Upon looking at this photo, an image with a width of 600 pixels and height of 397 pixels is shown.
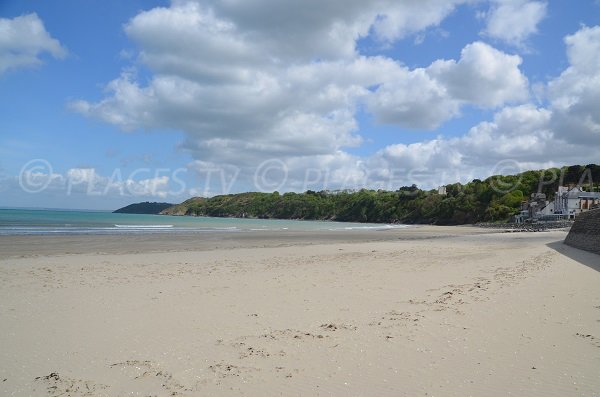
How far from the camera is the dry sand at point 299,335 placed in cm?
449

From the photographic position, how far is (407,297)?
29.2 feet

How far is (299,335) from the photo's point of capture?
618 cm

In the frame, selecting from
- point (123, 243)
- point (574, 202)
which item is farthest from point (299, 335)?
point (574, 202)

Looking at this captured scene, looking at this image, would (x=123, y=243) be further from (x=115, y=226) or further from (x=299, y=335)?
(x=115, y=226)

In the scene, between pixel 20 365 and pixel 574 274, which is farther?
pixel 574 274

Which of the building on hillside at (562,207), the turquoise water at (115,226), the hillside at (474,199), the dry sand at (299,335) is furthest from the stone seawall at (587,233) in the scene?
the hillside at (474,199)

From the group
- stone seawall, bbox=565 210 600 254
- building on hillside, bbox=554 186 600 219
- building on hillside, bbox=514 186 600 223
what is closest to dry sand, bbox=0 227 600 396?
stone seawall, bbox=565 210 600 254

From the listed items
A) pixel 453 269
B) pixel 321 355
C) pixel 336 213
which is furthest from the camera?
pixel 336 213

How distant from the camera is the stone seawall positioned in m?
20.6

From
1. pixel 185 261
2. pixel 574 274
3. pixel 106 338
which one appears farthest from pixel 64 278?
pixel 574 274

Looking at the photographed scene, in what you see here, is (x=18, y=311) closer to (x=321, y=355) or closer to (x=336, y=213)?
(x=321, y=355)

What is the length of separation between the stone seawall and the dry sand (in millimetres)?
11067

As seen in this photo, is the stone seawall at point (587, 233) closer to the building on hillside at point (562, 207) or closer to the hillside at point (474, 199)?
the building on hillside at point (562, 207)

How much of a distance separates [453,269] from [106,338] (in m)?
11.0
